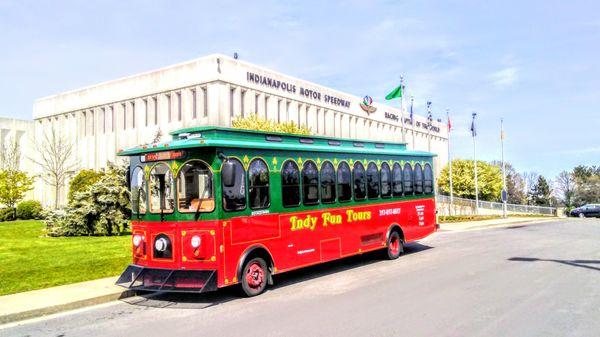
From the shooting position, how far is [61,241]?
18.0 metres

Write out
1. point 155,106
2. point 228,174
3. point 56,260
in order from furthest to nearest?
point 155,106
point 56,260
point 228,174

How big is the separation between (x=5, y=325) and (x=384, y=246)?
9.44m

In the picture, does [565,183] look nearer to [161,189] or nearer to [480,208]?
[480,208]

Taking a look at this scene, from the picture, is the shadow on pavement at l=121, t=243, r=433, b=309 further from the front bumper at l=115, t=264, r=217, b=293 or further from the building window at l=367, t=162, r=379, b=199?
the building window at l=367, t=162, r=379, b=199

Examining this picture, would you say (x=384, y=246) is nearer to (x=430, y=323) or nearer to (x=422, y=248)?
(x=422, y=248)

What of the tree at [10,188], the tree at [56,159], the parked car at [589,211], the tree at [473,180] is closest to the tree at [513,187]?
the tree at [473,180]

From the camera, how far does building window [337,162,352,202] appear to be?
12.5m

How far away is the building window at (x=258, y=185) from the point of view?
32.4 ft

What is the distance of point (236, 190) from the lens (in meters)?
9.55

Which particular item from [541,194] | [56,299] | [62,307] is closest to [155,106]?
[56,299]

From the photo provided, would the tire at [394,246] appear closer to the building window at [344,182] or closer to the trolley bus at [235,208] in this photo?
the trolley bus at [235,208]

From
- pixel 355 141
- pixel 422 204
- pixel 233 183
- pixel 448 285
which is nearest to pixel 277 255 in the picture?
pixel 233 183

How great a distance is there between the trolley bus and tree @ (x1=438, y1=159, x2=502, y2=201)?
2205 inches

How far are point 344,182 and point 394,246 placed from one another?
3.22 meters
